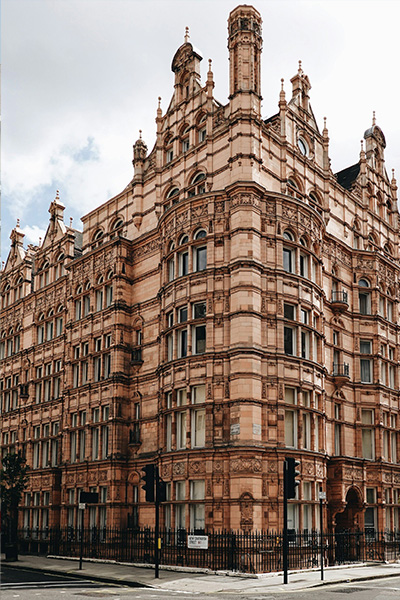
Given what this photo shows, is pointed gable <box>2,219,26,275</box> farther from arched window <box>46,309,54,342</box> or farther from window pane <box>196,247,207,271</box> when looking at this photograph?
window pane <box>196,247,207,271</box>

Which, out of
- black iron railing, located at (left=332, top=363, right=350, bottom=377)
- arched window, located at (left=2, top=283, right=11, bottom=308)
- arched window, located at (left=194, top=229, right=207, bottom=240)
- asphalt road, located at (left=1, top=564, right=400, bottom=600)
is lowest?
asphalt road, located at (left=1, top=564, right=400, bottom=600)

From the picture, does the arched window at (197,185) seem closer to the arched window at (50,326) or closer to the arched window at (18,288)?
the arched window at (50,326)

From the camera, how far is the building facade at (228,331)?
33.8 m

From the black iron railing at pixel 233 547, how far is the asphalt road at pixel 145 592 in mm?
3931

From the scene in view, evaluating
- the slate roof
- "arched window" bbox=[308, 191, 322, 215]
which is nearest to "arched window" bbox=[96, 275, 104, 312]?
"arched window" bbox=[308, 191, 322, 215]

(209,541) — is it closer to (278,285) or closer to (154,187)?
(278,285)

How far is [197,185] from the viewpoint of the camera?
39125 mm

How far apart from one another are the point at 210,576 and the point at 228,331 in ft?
37.2

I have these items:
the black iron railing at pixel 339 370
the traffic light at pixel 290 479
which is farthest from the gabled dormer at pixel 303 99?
the traffic light at pixel 290 479

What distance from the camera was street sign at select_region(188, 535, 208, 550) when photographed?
30.5m

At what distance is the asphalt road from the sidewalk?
2.34 ft

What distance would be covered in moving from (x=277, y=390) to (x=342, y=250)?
1301cm

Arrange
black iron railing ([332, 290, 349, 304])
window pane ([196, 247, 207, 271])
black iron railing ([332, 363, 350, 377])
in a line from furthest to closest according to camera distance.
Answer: black iron railing ([332, 290, 349, 304]) → black iron railing ([332, 363, 350, 377]) → window pane ([196, 247, 207, 271])

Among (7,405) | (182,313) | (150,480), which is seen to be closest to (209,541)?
(150,480)
